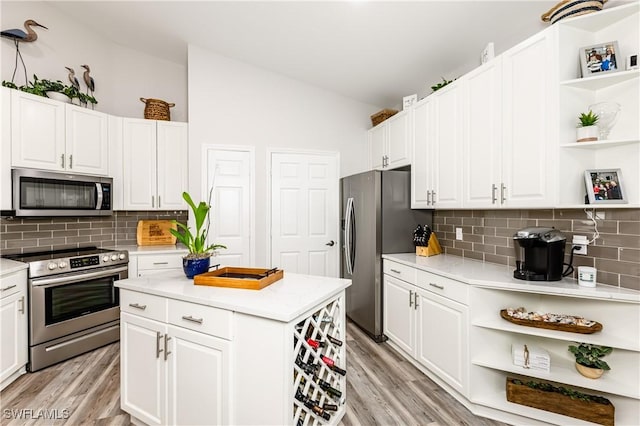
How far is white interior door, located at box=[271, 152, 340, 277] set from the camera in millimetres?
3922

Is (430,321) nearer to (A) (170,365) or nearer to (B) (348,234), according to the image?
(B) (348,234)

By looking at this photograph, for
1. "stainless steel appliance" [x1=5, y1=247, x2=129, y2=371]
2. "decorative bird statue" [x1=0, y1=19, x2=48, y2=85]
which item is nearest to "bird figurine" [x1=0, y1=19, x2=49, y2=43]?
"decorative bird statue" [x1=0, y1=19, x2=48, y2=85]

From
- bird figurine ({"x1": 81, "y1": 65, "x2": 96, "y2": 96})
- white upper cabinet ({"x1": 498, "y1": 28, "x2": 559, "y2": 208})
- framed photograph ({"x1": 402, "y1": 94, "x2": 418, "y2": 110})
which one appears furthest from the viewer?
bird figurine ({"x1": 81, "y1": 65, "x2": 96, "y2": 96})

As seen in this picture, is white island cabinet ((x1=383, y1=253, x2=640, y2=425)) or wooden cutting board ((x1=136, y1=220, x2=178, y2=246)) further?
wooden cutting board ((x1=136, y1=220, x2=178, y2=246))

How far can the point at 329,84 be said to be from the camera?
3.95 meters

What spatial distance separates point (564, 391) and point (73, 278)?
3.89 m

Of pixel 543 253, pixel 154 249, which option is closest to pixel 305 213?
pixel 154 249

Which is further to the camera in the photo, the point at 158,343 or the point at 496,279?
the point at 496,279

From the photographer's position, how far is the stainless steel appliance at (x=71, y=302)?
2586mm

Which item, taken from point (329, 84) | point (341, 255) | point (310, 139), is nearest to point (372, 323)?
point (341, 255)

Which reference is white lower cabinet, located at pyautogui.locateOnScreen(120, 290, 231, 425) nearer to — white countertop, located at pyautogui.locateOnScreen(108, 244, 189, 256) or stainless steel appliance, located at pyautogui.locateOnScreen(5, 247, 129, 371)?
stainless steel appliance, located at pyautogui.locateOnScreen(5, 247, 129, 371)

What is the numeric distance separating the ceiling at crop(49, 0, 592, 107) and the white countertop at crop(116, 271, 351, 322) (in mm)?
2145

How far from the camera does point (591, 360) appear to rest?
5.98ft

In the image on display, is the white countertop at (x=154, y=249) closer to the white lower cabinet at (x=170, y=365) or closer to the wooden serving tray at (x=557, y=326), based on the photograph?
the white lower cabinet at (x=170, y=365)
